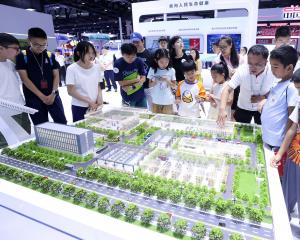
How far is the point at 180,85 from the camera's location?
8.77 feet

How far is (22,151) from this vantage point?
1.75m

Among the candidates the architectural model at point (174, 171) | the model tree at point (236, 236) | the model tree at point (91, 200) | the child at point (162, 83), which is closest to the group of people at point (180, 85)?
the child at point (162, 83)

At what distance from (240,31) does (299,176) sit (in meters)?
4.81

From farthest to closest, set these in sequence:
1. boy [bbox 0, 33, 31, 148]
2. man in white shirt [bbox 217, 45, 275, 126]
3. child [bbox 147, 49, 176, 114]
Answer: child [bbox 147, 49, 176, 114]
boy [bbox 0, 33, 31, 148]
man in white shirt [bbox 217, 45, 275, 126]

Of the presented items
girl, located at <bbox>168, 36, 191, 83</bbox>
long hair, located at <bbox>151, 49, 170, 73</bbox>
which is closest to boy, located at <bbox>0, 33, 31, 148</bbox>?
long hair, located at <bbox>151, 49, 170, 73</bbox>

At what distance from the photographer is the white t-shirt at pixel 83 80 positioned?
2418mm

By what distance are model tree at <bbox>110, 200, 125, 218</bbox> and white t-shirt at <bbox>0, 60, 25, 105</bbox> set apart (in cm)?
185

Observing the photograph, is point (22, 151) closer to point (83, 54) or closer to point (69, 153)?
point (69, 153)

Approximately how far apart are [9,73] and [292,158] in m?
2.54

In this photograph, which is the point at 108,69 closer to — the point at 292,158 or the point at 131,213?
the point at 292,158

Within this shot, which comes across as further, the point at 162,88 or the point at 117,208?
the point at 162,88

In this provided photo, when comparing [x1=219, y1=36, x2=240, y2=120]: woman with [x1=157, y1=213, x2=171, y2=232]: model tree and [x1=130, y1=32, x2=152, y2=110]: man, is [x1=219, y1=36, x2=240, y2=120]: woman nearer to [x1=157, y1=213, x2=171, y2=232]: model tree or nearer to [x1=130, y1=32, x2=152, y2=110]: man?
[x1=130, y1=32, x2=152, y2=110]: man

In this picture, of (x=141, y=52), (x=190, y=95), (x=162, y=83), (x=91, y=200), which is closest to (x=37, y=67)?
(x=162, y=83)

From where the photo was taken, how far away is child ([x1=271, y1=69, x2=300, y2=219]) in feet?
4.98
